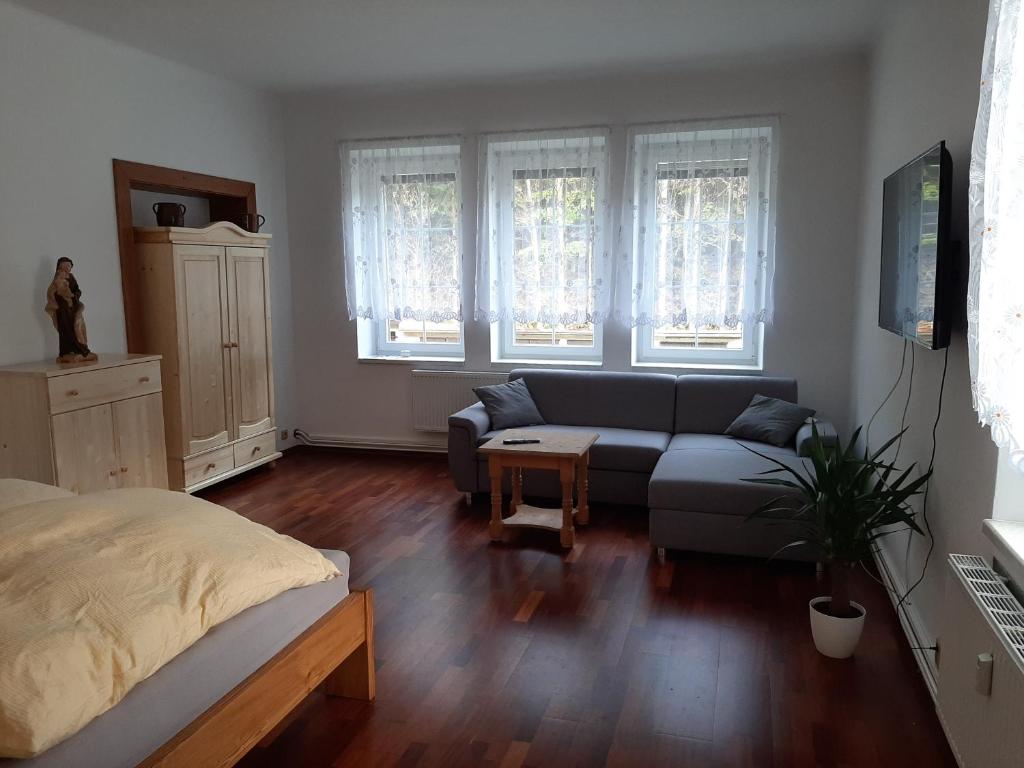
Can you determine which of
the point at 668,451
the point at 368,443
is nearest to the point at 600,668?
the point at 668,451

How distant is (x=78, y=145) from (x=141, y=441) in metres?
1.67

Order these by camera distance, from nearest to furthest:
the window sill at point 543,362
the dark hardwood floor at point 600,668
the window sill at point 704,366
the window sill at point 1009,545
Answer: the window sill at point 1009,545 < the dark hardwood floor at point 600,668 < the window sill at point 704,366 < the window sill at point 543,362

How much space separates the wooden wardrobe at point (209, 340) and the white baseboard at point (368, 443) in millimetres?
807

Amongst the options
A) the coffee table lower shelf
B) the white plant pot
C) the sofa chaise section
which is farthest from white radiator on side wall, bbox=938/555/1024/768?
the coffee table lower shelf

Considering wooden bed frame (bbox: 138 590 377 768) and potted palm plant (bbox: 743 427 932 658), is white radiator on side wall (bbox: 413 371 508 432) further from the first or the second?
wooden bed frame (bbox: 138 590 377 768)

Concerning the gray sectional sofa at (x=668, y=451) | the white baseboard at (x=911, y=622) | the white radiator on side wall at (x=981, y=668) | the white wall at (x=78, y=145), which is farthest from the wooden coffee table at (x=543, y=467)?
the white wall at (x=78, y=145)

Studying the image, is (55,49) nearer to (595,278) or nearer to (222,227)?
(222,227)

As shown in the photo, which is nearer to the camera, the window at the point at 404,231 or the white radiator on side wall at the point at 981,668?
the white radiator on side wall at the point at 981,668

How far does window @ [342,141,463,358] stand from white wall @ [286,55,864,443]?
0.12 meters

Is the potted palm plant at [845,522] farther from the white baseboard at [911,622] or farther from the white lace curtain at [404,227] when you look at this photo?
the white lace curtain at [404,227]

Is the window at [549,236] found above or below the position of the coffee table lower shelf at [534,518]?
above

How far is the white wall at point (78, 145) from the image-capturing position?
3.93 metres

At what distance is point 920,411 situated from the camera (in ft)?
9.70

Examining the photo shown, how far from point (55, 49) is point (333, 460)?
A: 311 centimetres
